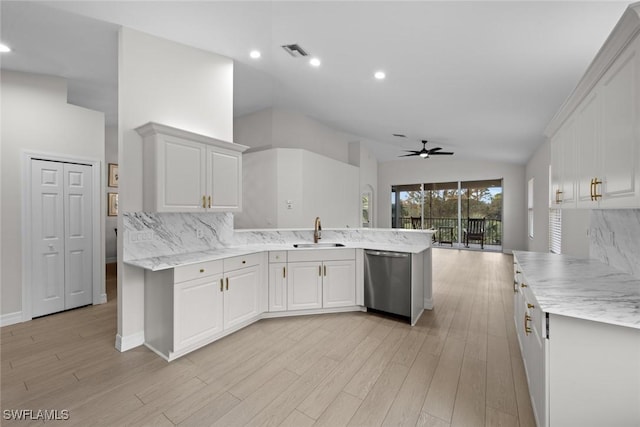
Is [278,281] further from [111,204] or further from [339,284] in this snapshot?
[111,204]

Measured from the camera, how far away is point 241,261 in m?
3.01

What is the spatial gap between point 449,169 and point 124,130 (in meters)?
9.43

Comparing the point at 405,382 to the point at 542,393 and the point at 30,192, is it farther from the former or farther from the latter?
the point at 30,192

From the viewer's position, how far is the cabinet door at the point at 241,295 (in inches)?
113

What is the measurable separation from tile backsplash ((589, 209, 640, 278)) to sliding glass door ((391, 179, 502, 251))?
23.0ft

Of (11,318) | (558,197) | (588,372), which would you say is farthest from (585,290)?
(11,318)

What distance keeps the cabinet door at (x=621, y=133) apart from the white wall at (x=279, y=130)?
15.7ft

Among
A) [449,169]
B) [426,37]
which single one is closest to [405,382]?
[426,37]

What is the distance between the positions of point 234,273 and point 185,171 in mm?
1168

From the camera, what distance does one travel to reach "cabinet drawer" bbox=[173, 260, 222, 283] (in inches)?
→ 95.7

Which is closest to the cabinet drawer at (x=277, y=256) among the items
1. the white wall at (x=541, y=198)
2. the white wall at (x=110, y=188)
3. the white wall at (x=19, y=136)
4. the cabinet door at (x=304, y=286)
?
the cabinet door at (x=304, y=286)

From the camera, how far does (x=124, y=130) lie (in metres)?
2.70

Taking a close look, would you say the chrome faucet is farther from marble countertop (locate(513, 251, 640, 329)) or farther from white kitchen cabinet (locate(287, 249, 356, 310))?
marble countertop (locate(513, 251, 640, 329))

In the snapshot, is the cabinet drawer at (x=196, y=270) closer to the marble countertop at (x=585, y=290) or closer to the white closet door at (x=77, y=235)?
the white closet door at (x=77, y=235)
